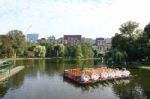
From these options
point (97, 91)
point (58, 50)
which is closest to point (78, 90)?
point (97, 91)

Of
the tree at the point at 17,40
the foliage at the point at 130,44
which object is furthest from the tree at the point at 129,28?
the tree at the point at 17,40

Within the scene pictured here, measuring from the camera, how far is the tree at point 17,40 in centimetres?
10630

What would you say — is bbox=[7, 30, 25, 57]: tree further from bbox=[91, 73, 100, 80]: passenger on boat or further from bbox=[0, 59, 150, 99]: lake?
bbox=[91, 73, 100, 80]: passenger on boat

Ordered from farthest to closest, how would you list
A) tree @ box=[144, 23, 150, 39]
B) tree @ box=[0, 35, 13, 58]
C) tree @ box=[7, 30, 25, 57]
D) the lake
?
tree @ box=[7, 30, 25, 57], tree @ box=[0, 35, 13, 58], tree @ box=[144, 23, 150, 39], the lake

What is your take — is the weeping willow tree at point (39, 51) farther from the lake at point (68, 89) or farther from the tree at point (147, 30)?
the lake at point (68, 89)

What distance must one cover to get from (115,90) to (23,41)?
244ft

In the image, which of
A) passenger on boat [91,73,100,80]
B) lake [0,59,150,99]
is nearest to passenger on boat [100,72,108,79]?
passenger on boat [91,73,100,80]

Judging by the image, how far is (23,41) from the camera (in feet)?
361

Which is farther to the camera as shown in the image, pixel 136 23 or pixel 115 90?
pixel 136 23

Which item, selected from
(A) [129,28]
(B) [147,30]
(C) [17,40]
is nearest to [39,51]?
(C) [17,40]

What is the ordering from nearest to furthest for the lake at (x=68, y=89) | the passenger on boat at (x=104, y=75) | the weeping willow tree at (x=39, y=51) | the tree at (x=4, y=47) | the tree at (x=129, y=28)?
the lake at (x=68, y=89)
the passenger on boat at (x=104, y=75)
the tree at (x=129, y=28)
the tree at (x=4, y=47)
the weeping willow tree at (x=39, y=51)

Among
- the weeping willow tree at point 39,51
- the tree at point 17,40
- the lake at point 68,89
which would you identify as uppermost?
the tree at point 17,40

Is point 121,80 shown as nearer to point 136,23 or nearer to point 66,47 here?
point 136,23

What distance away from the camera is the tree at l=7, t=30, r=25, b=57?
10630cm
